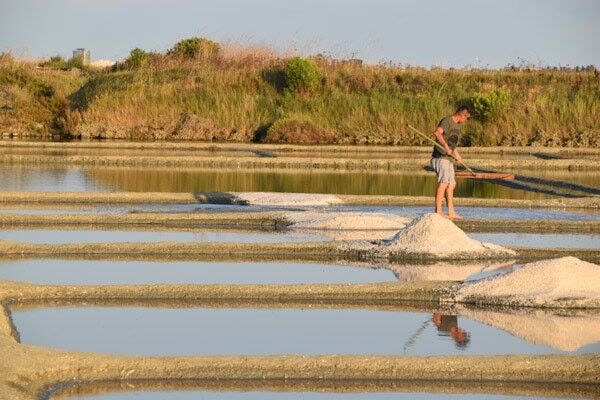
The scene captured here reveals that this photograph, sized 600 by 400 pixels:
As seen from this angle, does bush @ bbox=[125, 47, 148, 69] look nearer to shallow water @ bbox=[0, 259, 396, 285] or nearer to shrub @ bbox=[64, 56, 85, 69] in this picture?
shrub @ bbox=[64, 56, 85, 69]

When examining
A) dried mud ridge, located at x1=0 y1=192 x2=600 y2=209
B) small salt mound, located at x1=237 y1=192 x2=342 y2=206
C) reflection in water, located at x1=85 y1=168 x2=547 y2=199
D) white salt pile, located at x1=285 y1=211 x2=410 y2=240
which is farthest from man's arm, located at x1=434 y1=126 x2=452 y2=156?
reflection in water, located at x1=85 y1=168 x2=547 y2=199

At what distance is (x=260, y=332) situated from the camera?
29.4 feet

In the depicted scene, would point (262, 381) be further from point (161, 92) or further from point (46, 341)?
point (161, 92)

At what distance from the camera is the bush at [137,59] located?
4103cm

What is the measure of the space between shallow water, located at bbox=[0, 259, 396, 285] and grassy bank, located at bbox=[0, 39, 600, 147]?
2135 centimetres

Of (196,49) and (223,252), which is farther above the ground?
(196,49)

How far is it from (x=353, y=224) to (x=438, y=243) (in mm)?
2220

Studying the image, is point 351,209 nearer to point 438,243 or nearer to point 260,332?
point 438,243

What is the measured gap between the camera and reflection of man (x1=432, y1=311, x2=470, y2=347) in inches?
347

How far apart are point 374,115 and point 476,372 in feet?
89.2

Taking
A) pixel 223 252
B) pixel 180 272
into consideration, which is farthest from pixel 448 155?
pixel 180 272

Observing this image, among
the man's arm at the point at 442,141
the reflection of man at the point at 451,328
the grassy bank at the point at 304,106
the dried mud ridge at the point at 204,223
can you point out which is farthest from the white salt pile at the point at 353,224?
the grassy bank at the point at 304,106

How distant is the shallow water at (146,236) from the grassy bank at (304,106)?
18897mm

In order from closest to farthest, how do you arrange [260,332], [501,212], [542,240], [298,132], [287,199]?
[260,332] → [542,240] → [501,212] → [287,199] → [298,132]
